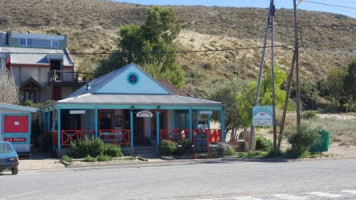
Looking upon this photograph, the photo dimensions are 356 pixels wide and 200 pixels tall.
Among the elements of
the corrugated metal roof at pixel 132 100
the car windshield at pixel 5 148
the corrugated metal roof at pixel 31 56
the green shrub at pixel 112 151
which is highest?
the corrugated metal roof at pixel 31 56

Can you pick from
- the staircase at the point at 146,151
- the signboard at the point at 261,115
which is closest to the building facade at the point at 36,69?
the staircase at the point at 146,151

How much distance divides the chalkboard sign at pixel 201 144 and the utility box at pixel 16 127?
874 cm

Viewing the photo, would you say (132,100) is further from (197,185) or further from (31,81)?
(31,81)

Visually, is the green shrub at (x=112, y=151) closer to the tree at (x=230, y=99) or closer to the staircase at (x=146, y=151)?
the staircase at (x=146, y=151)

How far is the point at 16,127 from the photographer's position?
2766cm

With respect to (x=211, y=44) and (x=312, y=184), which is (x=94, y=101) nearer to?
(x=312, y=184)

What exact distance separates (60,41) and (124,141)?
24321 mm

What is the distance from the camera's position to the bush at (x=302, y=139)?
2689 cm

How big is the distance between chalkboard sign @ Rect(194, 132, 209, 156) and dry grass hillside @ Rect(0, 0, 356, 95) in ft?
108

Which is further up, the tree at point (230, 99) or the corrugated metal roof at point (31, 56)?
the corrugated metal roof at point (31, 56)

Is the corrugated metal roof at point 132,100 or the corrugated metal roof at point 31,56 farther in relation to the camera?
the corrugated metal roof at point 31,56

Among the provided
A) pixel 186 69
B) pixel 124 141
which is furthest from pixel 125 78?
pixel 186 69

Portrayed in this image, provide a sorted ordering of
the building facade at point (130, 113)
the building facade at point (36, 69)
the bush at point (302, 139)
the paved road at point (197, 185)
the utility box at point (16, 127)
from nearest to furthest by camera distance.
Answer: the paved road at point (197, 185), the bush at point (302, 139), the utility box at point (16, 127), the building facade at point (130, 113), the building facade at point (36, 69)

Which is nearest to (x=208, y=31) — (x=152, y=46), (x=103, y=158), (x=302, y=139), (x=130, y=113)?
(x=152, y=46)
